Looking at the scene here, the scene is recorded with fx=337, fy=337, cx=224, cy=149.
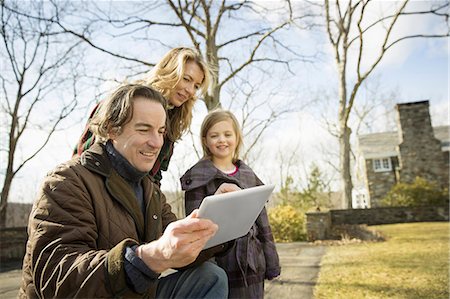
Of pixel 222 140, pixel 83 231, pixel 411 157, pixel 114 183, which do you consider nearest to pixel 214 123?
pixel 222 140

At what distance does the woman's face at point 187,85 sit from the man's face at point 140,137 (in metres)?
1.00

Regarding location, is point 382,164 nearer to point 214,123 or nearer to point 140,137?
point 214,123

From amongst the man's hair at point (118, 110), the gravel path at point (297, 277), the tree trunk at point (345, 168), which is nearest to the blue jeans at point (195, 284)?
the man's hair at point (118, 110)

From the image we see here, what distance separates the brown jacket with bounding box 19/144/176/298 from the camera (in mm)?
991

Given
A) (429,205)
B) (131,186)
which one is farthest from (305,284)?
(429,205)

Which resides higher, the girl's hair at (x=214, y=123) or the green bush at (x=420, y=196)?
the girl's hair at (x=214, y=123)

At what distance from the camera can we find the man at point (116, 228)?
99 cm

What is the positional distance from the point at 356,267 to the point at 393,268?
488mm

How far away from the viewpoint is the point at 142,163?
1413 mm

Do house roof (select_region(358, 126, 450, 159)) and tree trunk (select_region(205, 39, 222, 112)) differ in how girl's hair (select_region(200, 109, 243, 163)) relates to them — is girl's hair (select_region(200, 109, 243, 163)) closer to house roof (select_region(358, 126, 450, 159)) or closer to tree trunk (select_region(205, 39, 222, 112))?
tree trunk (select_region(205, 39, 222, 112))

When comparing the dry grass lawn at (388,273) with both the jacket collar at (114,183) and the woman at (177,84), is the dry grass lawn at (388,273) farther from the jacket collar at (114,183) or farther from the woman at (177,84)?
the jacket collar at (114,183)

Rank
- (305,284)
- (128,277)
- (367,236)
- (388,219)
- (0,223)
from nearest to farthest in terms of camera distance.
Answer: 1. (128,277)
2. (305,284)
3. (367,236)
4. (0,223)
5. (388,219)

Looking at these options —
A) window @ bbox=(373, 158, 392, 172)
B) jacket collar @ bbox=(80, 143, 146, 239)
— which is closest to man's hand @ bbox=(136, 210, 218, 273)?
jacket collar @ bbox=(80, 143, 146, 239)

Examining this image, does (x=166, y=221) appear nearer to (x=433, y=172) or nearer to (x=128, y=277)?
(x=128, y=277)
